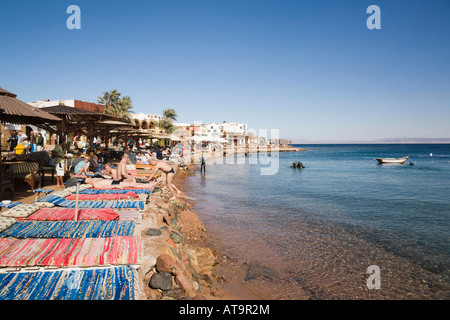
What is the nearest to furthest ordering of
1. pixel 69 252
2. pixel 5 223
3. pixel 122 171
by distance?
pixel 69 252 → pixel 5 223 → pixel 122 171

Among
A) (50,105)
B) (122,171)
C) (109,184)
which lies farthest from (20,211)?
(50,105)

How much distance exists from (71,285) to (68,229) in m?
2.15

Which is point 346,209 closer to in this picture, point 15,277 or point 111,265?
point 111,265

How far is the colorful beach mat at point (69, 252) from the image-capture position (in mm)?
3838

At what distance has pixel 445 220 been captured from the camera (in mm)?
12789

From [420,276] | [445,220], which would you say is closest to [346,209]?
[445,220]

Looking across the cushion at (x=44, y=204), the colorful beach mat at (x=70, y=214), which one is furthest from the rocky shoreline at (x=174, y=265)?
the cushion at (x=44, y=204)

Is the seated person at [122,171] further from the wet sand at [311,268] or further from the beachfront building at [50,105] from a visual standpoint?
the beachfront building at [50,105]

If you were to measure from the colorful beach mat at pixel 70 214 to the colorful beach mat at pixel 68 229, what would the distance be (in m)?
0.33

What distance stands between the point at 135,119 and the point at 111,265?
48.2 meters

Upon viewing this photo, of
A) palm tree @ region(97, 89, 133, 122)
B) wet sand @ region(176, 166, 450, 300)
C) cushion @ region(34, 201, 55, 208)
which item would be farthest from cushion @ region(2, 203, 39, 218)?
palm tree @ region(97, 89, 133, 122)

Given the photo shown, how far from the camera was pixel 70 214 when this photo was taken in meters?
6.14

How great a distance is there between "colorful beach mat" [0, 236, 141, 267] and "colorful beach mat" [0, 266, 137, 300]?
16cm

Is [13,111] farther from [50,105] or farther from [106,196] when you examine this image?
[50,105]
